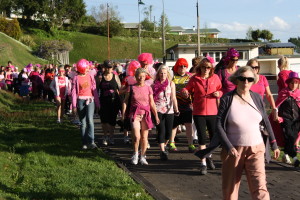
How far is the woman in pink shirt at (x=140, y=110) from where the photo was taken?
901 centimetres

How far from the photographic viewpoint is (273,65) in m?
67.4

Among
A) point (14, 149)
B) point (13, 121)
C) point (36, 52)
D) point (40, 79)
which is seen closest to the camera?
point (14, 149)

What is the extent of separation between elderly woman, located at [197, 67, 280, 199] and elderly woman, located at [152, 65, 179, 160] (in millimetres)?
4037

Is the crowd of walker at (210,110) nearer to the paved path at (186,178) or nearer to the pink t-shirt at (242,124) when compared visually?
the pink t-shirt at (242,124)

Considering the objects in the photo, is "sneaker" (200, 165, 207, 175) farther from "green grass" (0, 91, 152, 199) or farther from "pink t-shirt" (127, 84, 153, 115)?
"pink t-shirt" (127, 84, 153, 115)

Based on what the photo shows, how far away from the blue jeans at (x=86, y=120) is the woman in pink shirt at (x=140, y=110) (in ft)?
4.93

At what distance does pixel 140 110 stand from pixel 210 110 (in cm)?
136

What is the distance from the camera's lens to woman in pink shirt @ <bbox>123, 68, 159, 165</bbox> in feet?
29.6

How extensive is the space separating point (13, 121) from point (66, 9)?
72555mm

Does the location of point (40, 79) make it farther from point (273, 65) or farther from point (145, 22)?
point (145, 22)

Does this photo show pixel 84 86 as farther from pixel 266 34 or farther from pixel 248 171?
pixel 266 34

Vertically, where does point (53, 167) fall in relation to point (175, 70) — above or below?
below

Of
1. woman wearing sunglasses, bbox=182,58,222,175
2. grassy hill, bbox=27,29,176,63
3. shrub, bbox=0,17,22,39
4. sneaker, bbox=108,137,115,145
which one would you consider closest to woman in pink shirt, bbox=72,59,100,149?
sneaker, bbox=108,137,115,145

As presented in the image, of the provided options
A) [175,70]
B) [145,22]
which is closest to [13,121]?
[175,70]
